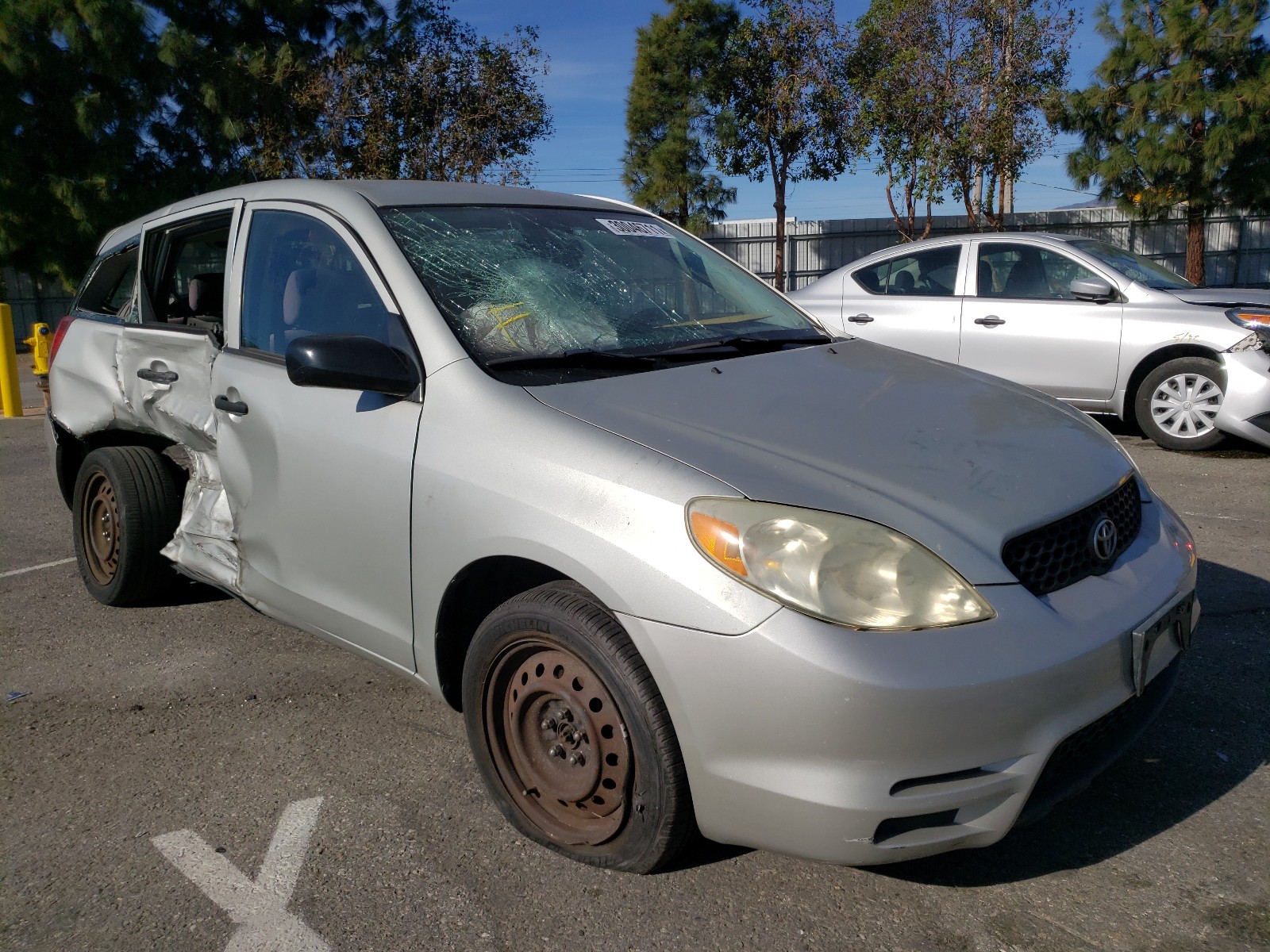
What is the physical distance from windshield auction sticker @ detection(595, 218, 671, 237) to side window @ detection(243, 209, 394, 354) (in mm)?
968

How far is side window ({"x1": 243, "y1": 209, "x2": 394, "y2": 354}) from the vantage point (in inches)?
123

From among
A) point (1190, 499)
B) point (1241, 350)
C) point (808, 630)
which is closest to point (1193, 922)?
point (808, 630)

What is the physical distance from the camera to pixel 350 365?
273cm

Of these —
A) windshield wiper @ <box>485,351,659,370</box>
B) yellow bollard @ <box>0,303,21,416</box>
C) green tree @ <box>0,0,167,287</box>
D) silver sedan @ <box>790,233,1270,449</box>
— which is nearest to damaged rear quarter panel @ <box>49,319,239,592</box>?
windshield wiper @ <box>485,351,659,370</box>

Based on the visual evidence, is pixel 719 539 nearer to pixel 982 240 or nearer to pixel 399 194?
pixel 399 194

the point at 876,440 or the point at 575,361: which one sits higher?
the point at 575,361

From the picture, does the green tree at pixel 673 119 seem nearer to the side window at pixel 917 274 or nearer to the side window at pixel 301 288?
the side window at pixel 917 274

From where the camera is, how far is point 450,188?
141 inches

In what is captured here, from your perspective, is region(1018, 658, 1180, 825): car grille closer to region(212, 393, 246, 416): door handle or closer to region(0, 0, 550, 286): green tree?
region(212, 393, 246, 416): door handle

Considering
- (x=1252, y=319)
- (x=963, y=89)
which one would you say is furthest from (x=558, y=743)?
(x=963, y=89)

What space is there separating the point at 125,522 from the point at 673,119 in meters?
30.0

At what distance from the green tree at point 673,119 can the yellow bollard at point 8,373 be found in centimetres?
2037

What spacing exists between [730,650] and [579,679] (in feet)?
1.53

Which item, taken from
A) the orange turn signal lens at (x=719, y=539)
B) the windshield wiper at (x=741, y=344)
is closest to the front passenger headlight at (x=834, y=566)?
the orange turn signal lens at (x=719, y=539)
